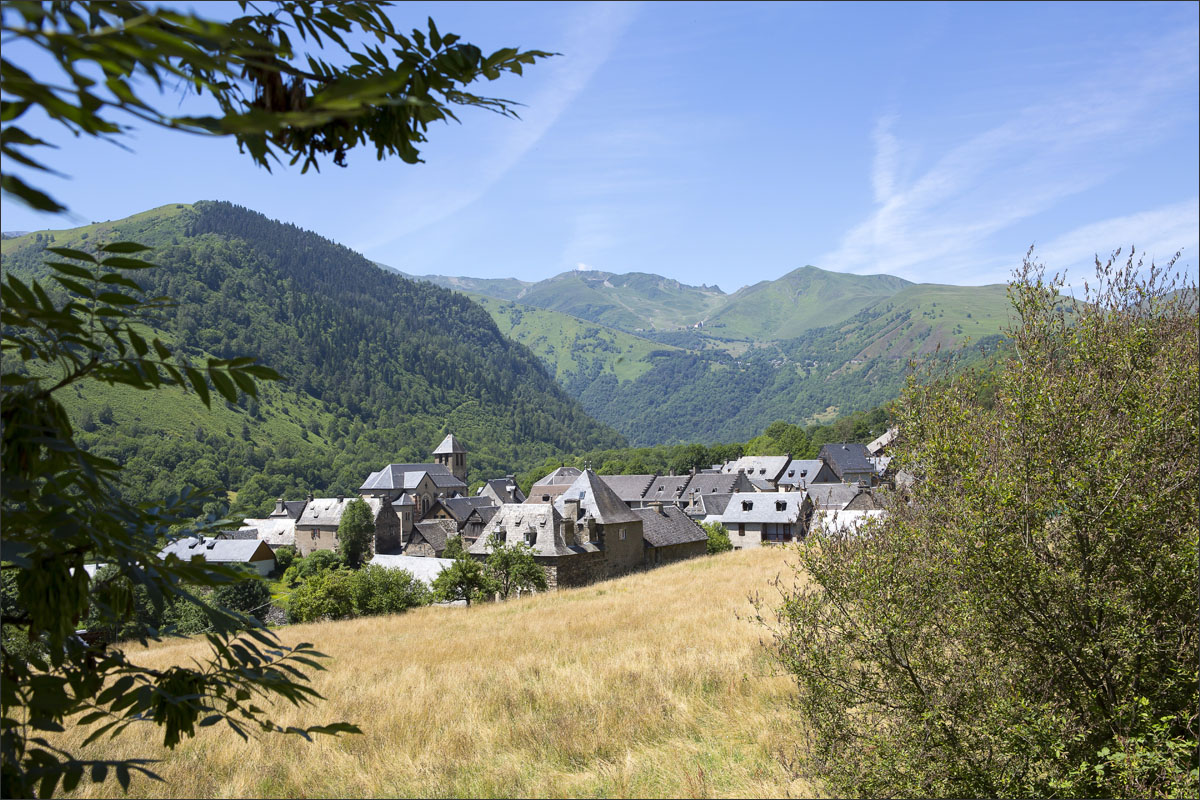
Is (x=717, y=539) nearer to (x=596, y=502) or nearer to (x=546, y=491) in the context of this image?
(x=596, y=502)

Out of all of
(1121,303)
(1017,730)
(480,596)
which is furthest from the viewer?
(480,596)

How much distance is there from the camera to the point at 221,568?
2689 mm

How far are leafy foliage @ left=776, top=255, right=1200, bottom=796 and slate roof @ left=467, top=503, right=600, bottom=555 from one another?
1386 inches

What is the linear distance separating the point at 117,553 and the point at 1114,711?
7.93 m

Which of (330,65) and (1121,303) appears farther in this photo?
(1121,303)

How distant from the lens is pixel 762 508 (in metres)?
61.8

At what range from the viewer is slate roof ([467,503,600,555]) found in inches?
1677

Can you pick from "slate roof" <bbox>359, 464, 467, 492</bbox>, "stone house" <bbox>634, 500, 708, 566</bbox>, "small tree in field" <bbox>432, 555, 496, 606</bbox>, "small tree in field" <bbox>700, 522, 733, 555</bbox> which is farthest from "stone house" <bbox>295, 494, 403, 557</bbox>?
"small tree in field" <bbox>432, 555, 496, 606</bbox>

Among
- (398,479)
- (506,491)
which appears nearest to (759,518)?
(398,479)

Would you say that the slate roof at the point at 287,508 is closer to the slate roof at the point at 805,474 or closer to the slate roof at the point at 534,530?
the slate roof at the point at 534,530

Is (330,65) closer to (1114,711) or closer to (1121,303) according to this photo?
(1114,711)

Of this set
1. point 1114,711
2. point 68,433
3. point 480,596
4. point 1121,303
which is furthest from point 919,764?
point 480,596

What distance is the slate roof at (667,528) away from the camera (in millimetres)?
50844

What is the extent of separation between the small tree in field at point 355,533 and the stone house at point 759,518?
35771 millimetres
